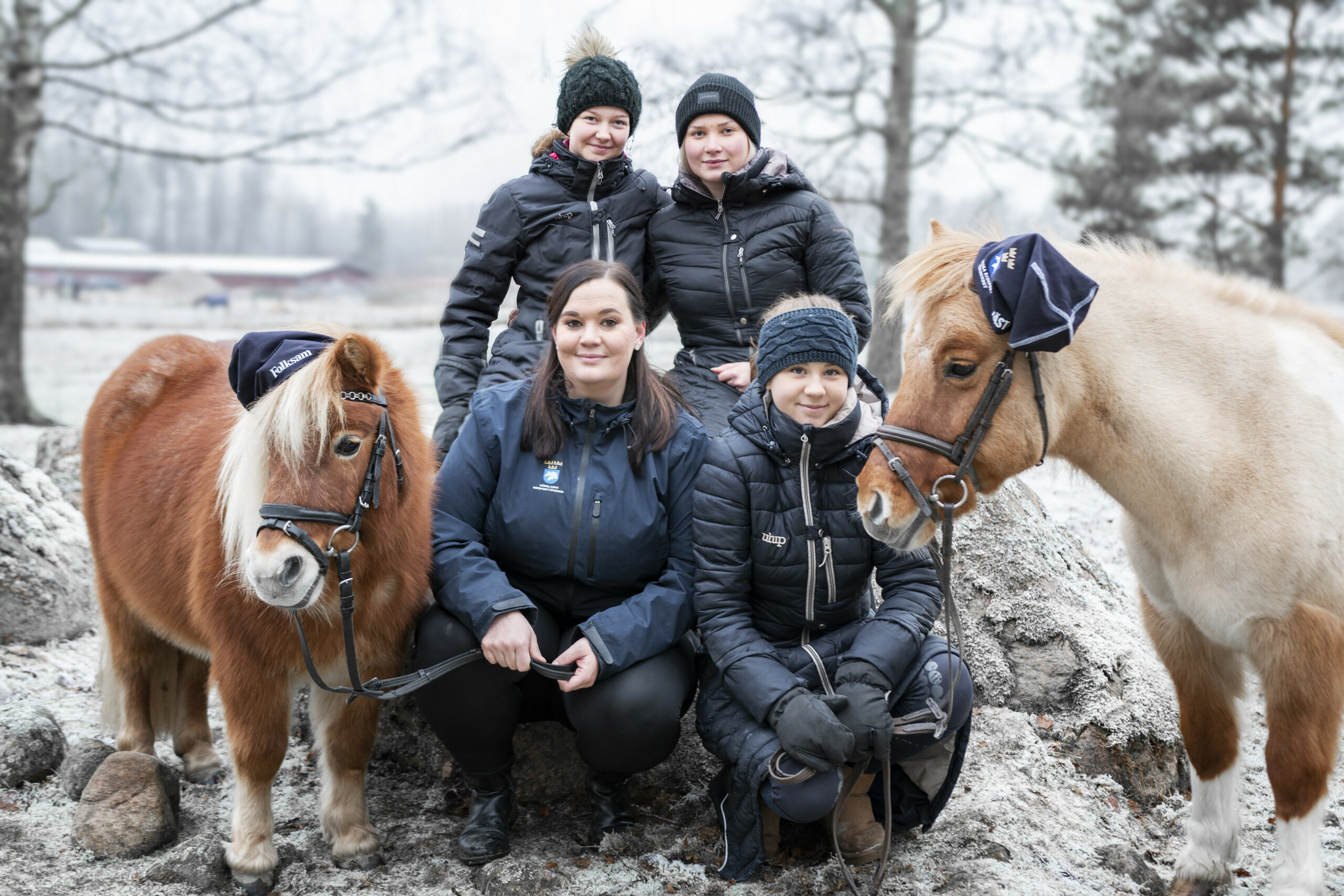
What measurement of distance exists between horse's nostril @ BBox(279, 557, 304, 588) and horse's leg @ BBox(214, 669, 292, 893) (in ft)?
1.65

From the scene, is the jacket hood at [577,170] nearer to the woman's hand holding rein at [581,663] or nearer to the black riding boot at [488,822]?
the woman's hand holding rein at [581,663]

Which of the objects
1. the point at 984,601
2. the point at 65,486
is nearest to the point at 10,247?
the point at 65,486

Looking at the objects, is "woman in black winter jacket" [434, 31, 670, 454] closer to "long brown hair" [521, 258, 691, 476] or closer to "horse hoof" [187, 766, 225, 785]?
"long brown hair" [521, 258, 691, 476]

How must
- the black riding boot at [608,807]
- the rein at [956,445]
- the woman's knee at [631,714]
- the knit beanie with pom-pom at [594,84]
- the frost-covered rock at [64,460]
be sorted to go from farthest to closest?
the frost-covered rock at [64,460] → the knit beanie with pom-pom at [594,84] → the black riding boot at [608,807] → the woman's knee at [631,714] → the rein at [956,445]

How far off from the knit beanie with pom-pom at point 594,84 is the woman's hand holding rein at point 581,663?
1.96m

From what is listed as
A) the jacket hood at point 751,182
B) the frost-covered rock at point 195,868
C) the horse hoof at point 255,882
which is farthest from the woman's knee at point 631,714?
the jacket hood at point 751,182

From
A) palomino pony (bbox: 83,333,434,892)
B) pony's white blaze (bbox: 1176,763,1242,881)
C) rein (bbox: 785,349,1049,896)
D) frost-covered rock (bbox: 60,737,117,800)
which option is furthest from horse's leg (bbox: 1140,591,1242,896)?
frost-covered rock (bbox: 60,737,117,800)

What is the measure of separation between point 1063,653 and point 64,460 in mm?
5642

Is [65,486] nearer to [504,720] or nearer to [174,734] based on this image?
[174,734]

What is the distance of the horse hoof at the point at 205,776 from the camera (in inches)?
128

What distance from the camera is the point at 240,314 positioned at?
53.9ft

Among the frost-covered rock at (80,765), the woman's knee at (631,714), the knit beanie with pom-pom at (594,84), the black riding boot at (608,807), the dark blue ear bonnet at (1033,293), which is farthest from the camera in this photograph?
the knit beanie with pom-pom at (594,84)

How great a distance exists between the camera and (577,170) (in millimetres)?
3369

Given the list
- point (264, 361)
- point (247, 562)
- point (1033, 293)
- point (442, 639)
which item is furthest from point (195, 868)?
point (1033, 293)
